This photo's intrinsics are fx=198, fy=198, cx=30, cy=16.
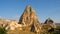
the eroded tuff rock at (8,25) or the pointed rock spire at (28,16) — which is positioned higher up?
the pointed rock spire at (28,16)

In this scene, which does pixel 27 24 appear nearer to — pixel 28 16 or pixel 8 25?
pixel 28 16

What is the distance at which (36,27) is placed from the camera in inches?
2267

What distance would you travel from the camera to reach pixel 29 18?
205 ft

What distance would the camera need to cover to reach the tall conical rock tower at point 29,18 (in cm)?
5938

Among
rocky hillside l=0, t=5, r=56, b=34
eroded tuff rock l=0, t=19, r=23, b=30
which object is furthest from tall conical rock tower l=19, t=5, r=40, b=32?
eroded tuff rock l=0, t=19, r=23, b=30

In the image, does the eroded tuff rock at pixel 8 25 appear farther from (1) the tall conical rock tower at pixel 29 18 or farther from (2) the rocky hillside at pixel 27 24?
(1) the tall conical rock tower at pixel 29 18

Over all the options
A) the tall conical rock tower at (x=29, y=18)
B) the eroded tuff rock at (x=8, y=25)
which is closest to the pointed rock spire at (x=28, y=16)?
the tall conical rock tower at (x=29, y=18)

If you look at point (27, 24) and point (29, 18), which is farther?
point (29, 18)

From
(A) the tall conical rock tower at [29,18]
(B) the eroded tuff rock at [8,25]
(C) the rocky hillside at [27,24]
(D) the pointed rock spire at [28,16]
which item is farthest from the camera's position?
(D) the pointed rock spire at [28,16]

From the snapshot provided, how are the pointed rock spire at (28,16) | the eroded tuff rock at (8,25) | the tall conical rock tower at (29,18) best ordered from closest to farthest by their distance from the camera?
the eroded tuff rock at (8,25) → the tall conical rock tower at (29,18) → the pointed rock spire at (28,16)

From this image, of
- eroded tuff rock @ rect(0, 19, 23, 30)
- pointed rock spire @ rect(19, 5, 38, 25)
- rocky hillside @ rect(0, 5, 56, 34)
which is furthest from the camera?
pointed rock spire @ rect(19, 5, 38, 25)

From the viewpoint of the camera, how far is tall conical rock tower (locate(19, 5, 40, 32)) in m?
59.4

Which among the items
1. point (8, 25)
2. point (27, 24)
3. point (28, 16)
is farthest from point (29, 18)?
point (8, 25)

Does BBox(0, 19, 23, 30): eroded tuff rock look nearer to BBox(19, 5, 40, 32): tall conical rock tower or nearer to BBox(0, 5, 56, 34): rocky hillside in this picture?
BBox(0, 5, 56, 34): rocky hillside
